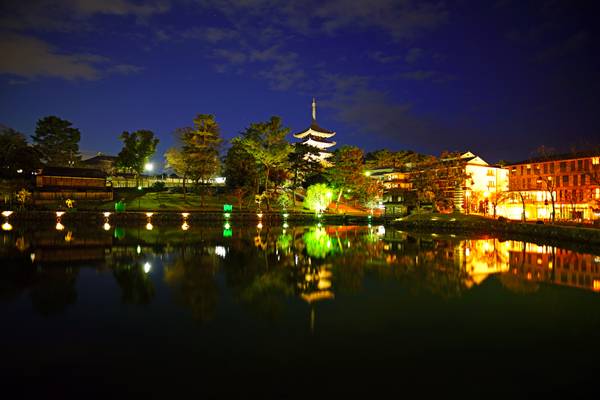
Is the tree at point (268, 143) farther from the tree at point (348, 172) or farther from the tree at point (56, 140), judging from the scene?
the tree at point (56, 140)

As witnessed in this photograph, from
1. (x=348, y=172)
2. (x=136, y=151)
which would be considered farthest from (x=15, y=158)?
(x=348, y=172)

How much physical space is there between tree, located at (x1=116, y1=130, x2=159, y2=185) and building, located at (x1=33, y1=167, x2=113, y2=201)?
19.8 ft

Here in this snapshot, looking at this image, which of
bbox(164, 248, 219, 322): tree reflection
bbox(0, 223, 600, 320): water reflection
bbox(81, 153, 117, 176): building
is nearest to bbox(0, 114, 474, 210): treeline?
bbox(81, 153, 117, 176): building

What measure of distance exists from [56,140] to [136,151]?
60.5ft

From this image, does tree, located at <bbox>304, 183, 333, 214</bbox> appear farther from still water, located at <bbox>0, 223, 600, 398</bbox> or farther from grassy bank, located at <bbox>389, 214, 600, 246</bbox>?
still water, located at <bbox>0, 223, 600, 398</bbox>

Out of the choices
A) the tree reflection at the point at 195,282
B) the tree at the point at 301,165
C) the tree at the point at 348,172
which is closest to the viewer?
the tree reflection at the point at 195,282

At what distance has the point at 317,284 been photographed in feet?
44.4

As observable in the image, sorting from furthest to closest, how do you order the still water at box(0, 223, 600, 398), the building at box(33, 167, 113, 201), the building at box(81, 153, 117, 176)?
1. the building at box(81, 153, 117, 176)
2. the building at box(33, 167, 113, 201)
3. the still water at box(0, 223, 600, 398)

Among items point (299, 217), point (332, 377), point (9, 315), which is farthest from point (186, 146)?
point (332, 377)

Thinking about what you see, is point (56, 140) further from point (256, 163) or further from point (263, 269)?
point (263, 269)

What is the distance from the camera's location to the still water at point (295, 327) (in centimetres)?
653

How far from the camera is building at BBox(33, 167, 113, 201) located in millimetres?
51906

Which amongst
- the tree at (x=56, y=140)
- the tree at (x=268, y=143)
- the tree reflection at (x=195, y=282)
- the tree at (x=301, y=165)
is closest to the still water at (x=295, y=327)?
the tree reflection at (x=195, y=282)

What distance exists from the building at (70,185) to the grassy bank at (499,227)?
3982 centimetres
